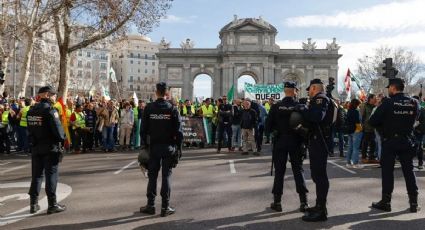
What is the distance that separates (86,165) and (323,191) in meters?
8.92

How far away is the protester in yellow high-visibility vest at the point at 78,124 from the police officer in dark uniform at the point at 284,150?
11959 mm

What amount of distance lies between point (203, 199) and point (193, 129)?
12.1m

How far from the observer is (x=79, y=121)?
18.2 m

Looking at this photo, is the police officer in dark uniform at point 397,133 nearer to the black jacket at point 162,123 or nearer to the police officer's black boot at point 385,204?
the police officer's black boot at point 385,204

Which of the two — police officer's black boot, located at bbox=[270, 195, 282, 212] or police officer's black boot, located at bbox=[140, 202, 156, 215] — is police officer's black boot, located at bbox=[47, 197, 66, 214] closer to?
police officer's black boot, located at bbox=[140, 202, 156, 215]

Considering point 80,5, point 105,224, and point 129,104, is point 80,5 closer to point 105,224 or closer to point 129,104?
point 129,104

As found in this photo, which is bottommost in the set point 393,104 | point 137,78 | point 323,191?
point 323,191

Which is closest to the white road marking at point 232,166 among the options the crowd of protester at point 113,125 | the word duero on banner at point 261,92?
the crowd of protester at point 113,125

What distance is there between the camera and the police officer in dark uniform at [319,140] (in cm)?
718

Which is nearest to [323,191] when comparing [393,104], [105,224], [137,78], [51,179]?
[393,104]

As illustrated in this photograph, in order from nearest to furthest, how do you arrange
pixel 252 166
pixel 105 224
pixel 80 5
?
pixel 105 224
pixel 252 166
pixel 80 5

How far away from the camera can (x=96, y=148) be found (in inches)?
791

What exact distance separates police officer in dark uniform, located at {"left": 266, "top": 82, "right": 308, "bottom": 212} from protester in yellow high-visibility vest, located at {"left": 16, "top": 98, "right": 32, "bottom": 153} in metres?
12.0

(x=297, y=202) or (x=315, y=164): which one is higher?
(x=315, y=164)
